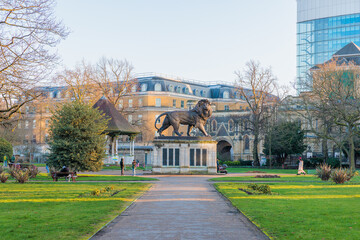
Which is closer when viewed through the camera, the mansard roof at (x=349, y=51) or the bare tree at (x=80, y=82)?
the bare tree at (x=80, y=82)

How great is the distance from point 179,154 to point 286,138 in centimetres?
2925

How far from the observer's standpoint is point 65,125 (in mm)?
36312

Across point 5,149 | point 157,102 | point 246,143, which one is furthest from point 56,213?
point 157,102

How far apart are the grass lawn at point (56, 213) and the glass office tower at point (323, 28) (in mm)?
103843

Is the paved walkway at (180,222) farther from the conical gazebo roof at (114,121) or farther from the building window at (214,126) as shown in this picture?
the building window at (214,126)

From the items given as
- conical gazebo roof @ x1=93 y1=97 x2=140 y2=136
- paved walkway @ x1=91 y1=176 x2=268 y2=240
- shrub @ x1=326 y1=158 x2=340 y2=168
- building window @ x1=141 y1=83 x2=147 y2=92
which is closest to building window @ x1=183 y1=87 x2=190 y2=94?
building window @ x1=141 y1=83 x2=147 y2=92

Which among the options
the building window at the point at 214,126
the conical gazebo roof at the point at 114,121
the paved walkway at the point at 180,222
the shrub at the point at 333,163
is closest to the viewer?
the paved walkway at the point at 180,222

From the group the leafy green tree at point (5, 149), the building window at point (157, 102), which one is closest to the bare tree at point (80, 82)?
the leafy green tree at point (5, 149)

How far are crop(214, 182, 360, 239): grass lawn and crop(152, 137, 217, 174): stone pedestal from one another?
67.3ft

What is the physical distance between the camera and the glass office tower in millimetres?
119500

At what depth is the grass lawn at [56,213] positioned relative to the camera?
11.6 metres

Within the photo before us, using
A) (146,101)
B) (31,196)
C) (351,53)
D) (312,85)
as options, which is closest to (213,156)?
(312,85)

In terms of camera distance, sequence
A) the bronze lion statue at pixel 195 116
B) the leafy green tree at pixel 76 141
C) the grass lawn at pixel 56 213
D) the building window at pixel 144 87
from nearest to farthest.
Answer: the grass lawn at pixel 56 213, the leafy green tree at pixel 76 141, the bronze lion statue at pixel 195 116, the building window at pixel 144 87

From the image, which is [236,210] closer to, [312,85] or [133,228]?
[133,228]
